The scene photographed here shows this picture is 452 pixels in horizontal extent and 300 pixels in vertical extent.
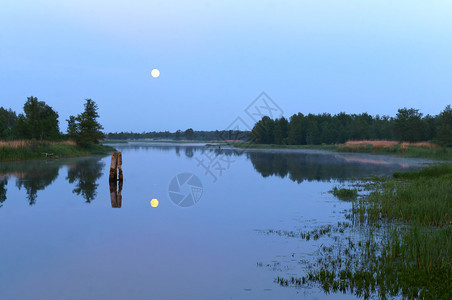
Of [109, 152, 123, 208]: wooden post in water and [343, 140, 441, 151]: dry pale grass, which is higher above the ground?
[343, 140, 441, 151]: dry pale grass

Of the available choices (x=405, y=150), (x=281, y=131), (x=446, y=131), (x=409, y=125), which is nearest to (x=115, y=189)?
(x=405, y=150)

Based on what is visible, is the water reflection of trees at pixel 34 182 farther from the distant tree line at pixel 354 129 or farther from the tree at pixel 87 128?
the distant tree line at pixel 354 129

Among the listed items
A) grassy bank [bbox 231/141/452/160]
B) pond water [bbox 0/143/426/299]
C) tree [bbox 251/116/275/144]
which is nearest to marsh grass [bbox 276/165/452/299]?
pond water [bbox 0/143/426/299]

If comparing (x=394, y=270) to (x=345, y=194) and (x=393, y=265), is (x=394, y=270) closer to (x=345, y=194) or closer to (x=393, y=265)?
(x=393, y=265)

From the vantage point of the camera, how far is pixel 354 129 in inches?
4473

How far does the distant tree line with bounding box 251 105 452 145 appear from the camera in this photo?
77500 mm

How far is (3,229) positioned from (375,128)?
111 metres

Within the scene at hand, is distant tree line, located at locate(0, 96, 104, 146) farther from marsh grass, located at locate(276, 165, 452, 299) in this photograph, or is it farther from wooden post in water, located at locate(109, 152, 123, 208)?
marsh grass, located at locate(276, 165, 452, 299)

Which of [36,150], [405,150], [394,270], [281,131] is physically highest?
[281,131]

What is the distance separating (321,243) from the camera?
454 inches

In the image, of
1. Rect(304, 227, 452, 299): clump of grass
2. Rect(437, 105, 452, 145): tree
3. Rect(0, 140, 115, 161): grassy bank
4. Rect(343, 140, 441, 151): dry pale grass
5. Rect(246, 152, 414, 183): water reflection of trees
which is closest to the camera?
Rect(304, 227, 452, 299): clump of grass

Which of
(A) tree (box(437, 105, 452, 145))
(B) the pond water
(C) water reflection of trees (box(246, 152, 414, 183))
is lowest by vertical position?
(B) the pond water

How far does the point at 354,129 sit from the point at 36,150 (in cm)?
9093

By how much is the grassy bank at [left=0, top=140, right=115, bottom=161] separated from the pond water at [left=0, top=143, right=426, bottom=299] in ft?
69.9
